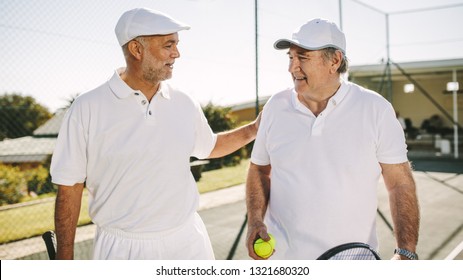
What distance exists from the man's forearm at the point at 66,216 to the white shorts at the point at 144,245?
18 cm

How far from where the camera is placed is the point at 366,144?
6.97ft

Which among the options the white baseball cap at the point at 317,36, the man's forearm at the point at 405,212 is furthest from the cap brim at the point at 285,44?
the man's forearm at the point at 405,212

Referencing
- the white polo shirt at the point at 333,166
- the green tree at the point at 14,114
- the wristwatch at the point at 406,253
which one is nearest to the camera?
the wristwatch at the point at 406,253

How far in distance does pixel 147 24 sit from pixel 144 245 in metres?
1.08

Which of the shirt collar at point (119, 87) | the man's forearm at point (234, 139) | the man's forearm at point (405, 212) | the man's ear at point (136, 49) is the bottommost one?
the man's forearm at point (405, 212)

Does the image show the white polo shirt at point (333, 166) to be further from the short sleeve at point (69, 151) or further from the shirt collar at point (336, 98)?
the short sleeve at point (69, 151)

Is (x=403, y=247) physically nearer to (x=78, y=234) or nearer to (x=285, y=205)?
(x=285, y=205)

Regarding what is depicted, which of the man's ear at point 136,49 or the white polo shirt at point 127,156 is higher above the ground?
the man's ear at point 136,49

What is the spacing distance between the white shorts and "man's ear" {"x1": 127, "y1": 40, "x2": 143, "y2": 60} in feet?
2.84

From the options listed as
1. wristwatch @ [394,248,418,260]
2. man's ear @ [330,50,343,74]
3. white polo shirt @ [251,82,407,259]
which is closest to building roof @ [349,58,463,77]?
man's ear @ [330,50,343,74]

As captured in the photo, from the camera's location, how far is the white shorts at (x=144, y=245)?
2205 millimetres

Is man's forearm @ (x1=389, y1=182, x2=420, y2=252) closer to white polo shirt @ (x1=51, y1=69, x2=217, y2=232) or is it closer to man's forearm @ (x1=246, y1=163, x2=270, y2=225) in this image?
man's forearm @ (x1=246, y1=163, x2=270, y2=225)

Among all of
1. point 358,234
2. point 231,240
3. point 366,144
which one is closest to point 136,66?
point 366,144
